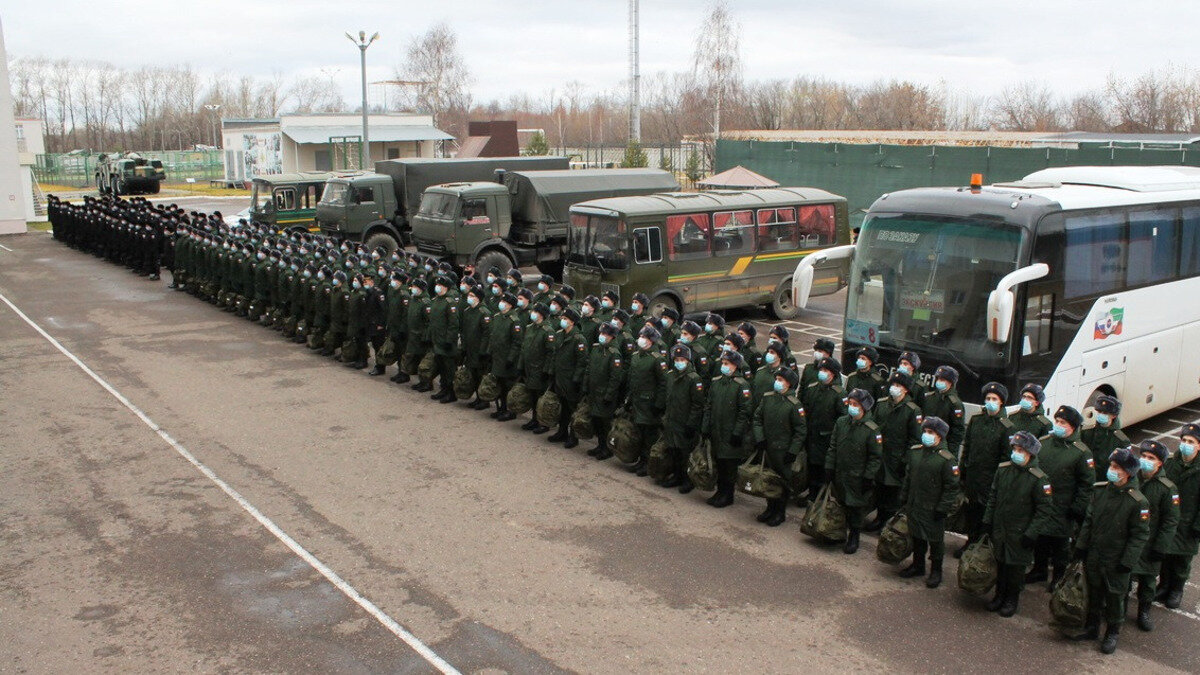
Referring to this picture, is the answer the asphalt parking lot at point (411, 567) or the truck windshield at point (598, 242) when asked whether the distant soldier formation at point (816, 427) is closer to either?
the asphalt parking lot at point (411, 567)

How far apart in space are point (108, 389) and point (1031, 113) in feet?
203

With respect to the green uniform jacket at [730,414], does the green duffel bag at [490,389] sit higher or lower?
lower

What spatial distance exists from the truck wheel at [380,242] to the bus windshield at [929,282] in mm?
15024

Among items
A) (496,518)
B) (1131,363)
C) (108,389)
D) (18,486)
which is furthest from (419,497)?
(1131,363)

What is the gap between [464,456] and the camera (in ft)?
34.0

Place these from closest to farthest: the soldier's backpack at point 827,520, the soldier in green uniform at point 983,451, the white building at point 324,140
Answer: the soldier in green uniform at point 983,451 → the soldier's backpack at point 827,520 → the white building at point 324,140

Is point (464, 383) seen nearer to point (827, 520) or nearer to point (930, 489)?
point (827, 520)

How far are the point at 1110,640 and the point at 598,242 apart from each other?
10945 millimetres

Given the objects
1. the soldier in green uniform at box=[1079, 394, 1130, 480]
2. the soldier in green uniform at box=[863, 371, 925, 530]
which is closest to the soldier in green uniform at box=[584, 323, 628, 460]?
the soldier in green uniform at box=[863, 371, 925, 530]

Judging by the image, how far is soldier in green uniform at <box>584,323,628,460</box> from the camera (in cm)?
993

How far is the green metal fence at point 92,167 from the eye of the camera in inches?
2372

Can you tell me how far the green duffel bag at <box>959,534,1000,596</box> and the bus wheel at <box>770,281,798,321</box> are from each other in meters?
11.2

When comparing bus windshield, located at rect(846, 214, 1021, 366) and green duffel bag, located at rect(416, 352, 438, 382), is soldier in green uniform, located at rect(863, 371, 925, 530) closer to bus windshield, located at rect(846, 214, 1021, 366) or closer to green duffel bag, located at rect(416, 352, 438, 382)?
bus windshield, located at rect(846, 214, 1021, 366)

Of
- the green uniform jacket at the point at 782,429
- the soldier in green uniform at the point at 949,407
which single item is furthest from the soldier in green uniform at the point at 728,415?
the soldier in green uniform at the point at 949,407
